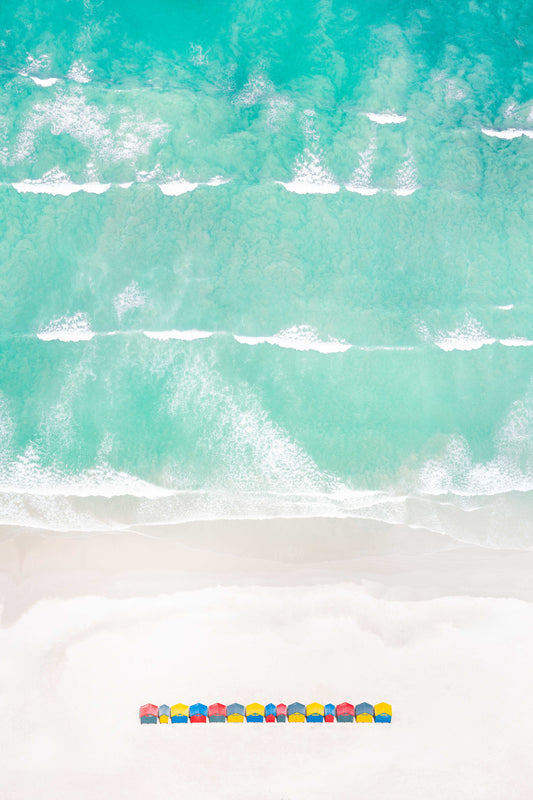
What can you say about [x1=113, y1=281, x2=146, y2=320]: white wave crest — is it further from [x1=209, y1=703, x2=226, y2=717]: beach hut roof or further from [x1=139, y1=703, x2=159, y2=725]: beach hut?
[x1=209, y1=703, x2=226, y2=717]: beach hut roof

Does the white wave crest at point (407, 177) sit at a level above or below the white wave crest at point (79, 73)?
below

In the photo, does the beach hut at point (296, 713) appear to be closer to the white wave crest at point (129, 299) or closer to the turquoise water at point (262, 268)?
the turquoise water at point (262, 268)

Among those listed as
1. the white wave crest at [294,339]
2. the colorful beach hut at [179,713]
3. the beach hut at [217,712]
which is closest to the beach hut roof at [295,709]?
the beach hut at [217,712]

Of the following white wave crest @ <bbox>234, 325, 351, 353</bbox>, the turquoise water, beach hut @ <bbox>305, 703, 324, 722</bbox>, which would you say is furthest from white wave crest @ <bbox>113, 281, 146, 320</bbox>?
beach hut @ <bbox>305, 703, 324, 722</bbox>

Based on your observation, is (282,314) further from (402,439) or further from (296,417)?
(402,439)

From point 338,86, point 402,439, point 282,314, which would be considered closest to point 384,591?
point 402,439

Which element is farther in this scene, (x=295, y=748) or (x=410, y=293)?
(x=410, y=293)

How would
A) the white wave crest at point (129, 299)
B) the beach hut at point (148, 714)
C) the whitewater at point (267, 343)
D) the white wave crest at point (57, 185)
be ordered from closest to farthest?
the beach hut at point (148, 714) < the whitewater at point (267, 343) < the white wave crest at point (129, 299) < the white wave crest at point (57, 185)
